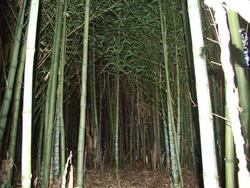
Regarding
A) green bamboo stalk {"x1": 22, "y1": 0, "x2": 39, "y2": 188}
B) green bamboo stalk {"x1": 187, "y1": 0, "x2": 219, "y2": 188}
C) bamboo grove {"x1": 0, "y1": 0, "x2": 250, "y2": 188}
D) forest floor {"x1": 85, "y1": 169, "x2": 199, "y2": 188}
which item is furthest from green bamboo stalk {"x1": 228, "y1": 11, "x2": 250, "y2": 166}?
forest floor {"x1": 85, "y1": 169, "x2": 199, "y2": 188}

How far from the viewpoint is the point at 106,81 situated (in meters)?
5.55

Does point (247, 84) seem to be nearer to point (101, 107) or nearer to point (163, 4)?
point (163, 4)

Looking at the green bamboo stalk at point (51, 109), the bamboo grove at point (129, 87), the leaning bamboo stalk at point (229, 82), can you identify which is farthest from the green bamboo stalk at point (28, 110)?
the green bamboo stalk at point (51, 109)

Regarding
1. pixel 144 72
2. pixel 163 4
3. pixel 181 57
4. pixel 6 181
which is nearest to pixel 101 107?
pixel 144 72

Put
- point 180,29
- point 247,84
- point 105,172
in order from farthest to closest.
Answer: point 105,172 < point 180,29 < point 247,84

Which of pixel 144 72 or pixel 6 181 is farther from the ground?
pixel 144 72

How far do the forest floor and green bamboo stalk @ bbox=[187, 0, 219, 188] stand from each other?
94.0 inches

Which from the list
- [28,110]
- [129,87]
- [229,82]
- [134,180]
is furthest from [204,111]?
[129,87]

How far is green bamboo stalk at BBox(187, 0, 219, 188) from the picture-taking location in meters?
Result: 0.90

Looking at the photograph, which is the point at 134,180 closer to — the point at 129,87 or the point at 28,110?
the point at 129,87

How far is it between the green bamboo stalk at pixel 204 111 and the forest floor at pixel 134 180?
7.84 feet

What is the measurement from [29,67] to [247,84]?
2.50 ft

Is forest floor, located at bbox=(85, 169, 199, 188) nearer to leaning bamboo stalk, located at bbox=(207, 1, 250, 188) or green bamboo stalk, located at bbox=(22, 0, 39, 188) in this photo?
green bamboo stalk, located at bbox=(22, 0, 39, 188)

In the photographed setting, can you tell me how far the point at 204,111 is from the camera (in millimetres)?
909
